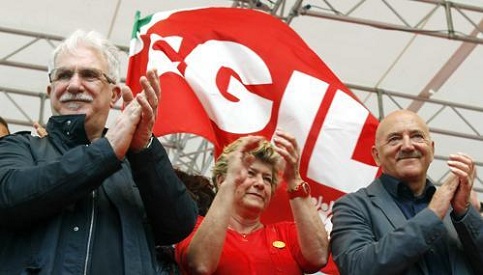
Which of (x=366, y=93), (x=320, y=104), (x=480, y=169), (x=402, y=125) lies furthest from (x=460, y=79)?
(x=402, y=125)

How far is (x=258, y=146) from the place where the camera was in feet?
9.61

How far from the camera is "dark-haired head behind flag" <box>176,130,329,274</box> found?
2.66 metres

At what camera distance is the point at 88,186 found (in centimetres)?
212

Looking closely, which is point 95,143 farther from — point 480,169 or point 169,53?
point 480,169

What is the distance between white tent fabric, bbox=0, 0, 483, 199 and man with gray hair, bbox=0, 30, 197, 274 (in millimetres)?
4701

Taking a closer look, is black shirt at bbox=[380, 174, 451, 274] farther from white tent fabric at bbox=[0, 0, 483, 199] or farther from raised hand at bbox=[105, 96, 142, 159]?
white tent fabric at bbox=[0, 0, 483, 199]

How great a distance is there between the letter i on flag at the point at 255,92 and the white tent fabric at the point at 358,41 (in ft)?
9.69

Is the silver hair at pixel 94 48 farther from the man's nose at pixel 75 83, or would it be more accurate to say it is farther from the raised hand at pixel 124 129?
the raised hand at pixel 124 129

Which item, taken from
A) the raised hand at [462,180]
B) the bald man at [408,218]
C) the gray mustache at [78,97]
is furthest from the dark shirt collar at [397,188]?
the gray mustache at [78,97]

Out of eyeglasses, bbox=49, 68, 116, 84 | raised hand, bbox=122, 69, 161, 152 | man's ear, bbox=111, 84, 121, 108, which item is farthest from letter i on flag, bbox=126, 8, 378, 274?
raised hand, bbox=122, 69, 161, 152

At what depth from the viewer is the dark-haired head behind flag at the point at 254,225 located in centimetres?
266

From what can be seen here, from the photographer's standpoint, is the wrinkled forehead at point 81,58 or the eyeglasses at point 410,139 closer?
the wrinkled forehead at point 81,58

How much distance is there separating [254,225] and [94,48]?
816 millimetres

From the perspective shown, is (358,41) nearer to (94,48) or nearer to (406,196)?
(406,196)
